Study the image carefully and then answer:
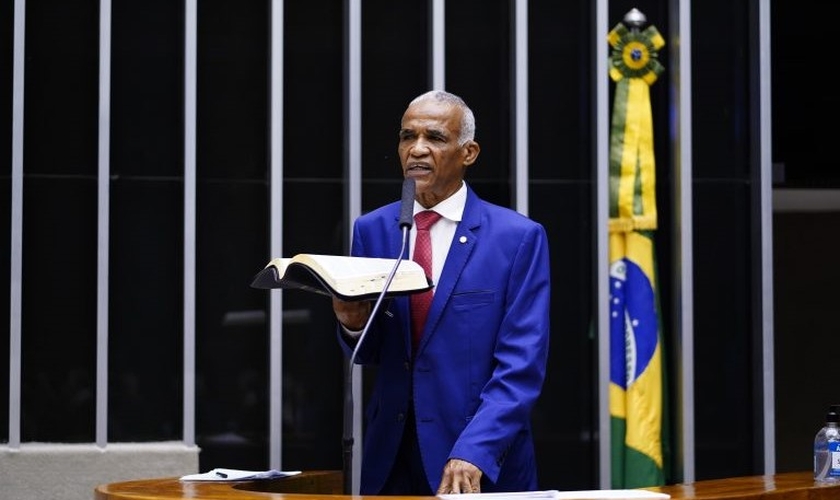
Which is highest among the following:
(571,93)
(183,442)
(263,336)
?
(571,93)

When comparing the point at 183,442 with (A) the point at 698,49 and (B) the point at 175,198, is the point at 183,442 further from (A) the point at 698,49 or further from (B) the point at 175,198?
(A) the point at 698,49

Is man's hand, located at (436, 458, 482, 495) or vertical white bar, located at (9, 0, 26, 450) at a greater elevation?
vertical white bar, located at (9, 0, 26, 450)

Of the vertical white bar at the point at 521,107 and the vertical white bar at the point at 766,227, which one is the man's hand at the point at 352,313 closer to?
the vertical white bar at the point at 521,107

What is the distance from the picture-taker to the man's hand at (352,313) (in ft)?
12.6

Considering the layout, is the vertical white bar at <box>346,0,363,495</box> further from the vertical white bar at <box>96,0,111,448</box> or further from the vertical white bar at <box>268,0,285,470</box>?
the vertical white bar at <box>96,0,111,448</box>

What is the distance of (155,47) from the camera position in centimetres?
641

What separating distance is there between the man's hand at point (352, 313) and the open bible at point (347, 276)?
0.35ft

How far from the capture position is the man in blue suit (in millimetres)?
4020

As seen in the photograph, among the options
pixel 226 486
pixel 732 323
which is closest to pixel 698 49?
pixel 732 323

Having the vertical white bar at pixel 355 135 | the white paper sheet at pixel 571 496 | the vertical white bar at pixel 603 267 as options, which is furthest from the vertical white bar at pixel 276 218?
the white paper sheet at pixel 571 496

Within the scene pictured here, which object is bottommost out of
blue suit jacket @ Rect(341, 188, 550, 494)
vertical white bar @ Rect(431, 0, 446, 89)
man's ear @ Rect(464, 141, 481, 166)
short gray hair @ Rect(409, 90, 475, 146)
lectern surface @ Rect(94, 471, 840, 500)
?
lectern surface @ Rect(94, 471, 840, 500)

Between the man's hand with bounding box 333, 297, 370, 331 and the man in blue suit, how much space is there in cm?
2

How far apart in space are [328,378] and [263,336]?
33 centimetres

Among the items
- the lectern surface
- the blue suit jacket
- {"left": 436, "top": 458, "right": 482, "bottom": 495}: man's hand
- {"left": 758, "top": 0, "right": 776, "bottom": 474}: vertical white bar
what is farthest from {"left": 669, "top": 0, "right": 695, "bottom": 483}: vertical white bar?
{"left": 436, "top": 458, "right": 482, "bottom": 495}: man's hand
